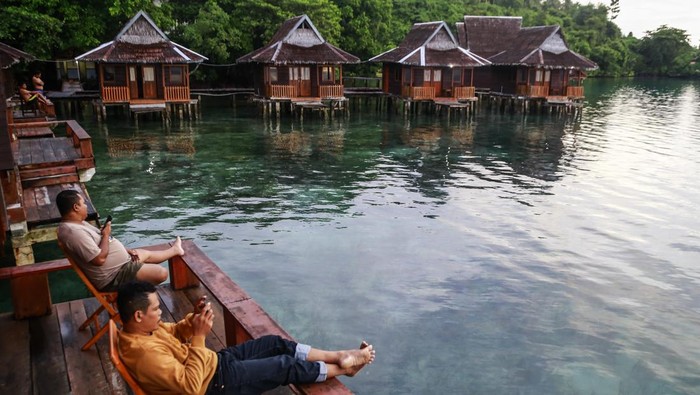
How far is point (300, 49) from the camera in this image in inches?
1257

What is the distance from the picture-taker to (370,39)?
145 feet

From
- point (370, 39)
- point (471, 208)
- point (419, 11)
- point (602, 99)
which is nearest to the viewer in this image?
point (471, 208)

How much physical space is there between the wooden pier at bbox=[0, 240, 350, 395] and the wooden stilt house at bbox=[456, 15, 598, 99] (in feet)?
110

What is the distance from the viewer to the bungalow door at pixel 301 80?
108ft

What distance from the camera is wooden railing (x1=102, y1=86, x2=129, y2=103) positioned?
27984 mm

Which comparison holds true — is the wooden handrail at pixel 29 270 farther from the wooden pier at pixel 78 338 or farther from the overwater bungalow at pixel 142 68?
the overwater bungalow at pixel 142 68

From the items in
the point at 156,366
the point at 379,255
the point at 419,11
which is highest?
the point at 419,11

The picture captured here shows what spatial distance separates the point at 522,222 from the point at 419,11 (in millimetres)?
50140

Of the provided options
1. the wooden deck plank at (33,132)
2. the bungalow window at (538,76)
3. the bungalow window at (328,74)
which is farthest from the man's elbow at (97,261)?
the bungalow window at (538,76)

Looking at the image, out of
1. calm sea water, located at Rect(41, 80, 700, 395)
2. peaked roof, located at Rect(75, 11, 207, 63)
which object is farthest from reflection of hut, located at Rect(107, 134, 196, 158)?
peaked roof, located at Rect(75, 11, 207, 63)

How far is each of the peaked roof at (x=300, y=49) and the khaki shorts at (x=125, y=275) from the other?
86.7 feet

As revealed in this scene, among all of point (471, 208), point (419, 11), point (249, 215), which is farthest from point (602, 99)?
point (249, 215)

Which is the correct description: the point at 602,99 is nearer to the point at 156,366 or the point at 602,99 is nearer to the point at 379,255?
the point at 379,255

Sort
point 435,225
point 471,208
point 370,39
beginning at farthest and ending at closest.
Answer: point 370,39 < point 471,208 < point 435,225
